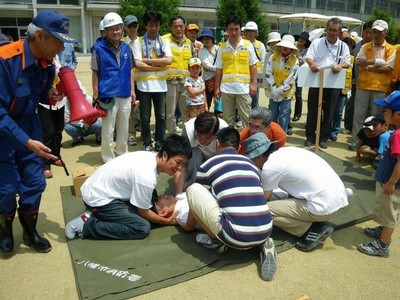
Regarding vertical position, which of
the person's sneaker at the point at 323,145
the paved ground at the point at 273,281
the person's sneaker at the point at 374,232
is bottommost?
the paved ground at the point at 273,281

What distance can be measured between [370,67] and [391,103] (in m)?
2.86

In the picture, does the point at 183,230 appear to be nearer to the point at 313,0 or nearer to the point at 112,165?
the point at 112,165

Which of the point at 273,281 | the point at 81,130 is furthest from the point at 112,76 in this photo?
the point at 273,281

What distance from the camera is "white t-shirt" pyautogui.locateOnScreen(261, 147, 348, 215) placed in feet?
9.14

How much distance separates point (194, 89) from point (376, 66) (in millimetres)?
2699

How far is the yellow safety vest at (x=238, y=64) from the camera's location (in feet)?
17.3

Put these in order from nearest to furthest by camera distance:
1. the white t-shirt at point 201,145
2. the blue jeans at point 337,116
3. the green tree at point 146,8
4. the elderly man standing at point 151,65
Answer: the white t-shirt at point 201,145, the elderly man standing at point 151,65, the blue jeans at point 337,116, the green tree at point 146,8

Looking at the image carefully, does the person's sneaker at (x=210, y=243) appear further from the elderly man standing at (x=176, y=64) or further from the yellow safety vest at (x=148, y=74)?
A: the elderly man standing at (x=176, y=64)

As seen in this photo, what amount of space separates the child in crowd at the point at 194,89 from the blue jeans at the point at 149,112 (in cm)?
51

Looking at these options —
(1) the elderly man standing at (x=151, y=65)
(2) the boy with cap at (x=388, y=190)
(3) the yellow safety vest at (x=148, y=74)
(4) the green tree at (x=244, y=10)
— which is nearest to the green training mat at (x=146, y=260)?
(2) the boy with cap at (x=388, y=190)

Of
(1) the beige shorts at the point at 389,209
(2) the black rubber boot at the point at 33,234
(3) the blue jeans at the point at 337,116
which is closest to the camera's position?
(1) the beige shorts at the point at 389,209

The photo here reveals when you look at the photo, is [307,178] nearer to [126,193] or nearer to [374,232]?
[374,232]

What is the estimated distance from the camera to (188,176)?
369 cm

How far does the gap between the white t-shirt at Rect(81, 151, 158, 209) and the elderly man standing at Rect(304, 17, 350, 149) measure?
3.47 m
